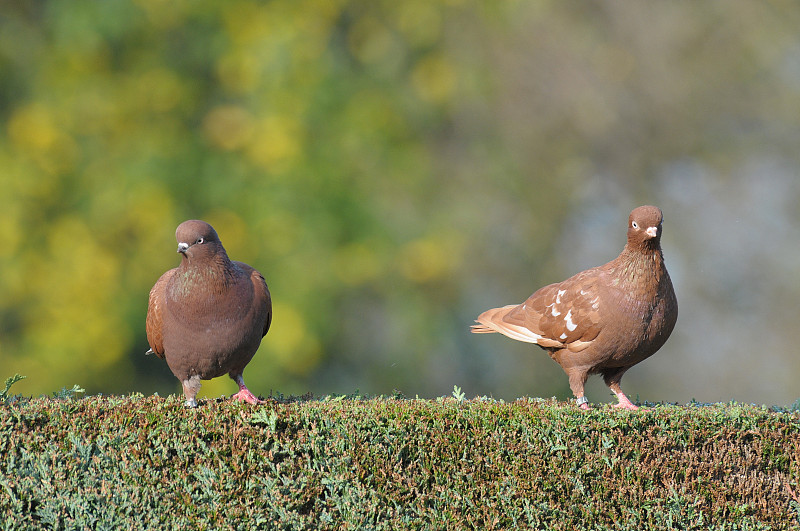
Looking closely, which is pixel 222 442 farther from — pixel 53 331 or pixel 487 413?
pixel 53 331

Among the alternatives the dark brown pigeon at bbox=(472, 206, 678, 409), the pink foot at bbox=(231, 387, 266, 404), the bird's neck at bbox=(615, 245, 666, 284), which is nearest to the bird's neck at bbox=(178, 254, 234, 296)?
the pink foot at bbox=(231, 387, 266, 404)

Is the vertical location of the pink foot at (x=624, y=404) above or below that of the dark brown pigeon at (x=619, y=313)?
below

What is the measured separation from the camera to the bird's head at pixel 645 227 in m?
4.73

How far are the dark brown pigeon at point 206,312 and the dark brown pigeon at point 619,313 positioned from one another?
1.81m

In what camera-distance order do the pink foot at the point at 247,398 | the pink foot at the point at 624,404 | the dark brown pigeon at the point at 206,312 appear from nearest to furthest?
the pink foot at the point at 247,398, the dark brown pigeon at the point at 206,312, the pink foot at the point at 624,404

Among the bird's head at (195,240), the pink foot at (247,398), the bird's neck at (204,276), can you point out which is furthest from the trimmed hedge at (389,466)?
the bird's head at (195,240)

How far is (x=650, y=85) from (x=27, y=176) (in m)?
6.81

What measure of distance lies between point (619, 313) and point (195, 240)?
7.80ft

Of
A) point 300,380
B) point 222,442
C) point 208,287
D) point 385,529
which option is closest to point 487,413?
point 385,529

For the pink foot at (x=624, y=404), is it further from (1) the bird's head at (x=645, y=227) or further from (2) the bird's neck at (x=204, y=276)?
(2) the bird's neck at (x=204, y=276)

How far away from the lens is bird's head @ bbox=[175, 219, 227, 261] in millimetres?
4379

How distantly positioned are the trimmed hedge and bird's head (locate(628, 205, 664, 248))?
98 centimetres

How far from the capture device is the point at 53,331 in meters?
8.12

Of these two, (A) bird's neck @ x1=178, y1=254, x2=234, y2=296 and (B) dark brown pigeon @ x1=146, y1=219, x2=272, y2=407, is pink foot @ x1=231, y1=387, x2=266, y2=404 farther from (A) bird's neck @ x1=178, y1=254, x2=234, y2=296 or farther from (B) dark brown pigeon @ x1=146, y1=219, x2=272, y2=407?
(A) bird's neck @ x1=178, y1=254, x2=234, y2=296
